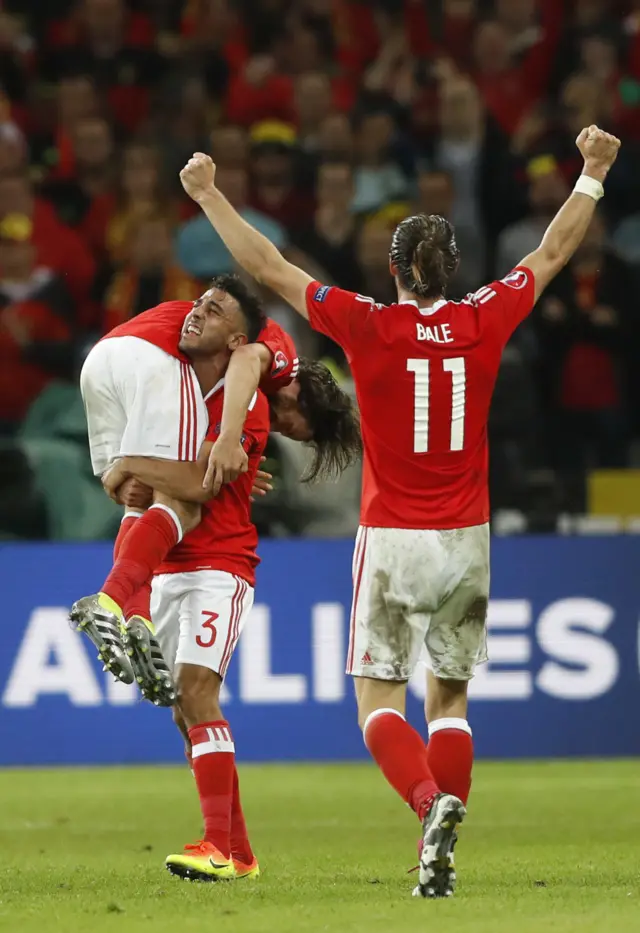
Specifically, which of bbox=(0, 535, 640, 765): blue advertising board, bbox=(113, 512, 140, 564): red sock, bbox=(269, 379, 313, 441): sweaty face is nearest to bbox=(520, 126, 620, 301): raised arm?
bbox=(269, 379, 313, 441): sweaty face

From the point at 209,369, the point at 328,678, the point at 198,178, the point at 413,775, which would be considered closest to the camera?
the point at 413,775

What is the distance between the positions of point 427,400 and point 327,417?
1.03 m

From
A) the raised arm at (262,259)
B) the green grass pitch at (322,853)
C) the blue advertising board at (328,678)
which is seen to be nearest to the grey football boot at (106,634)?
the green grass pitch at (322,853)

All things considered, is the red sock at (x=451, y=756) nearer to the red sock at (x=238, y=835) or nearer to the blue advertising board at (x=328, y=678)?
the red sock at (x=238, y=835)

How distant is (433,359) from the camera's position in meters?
6.10

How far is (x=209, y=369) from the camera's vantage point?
6.68 meters

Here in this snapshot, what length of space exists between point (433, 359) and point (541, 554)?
189 inches

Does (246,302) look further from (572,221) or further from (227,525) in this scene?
(572,221)

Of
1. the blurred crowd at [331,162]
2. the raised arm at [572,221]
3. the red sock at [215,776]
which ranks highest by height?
the blurred crowd at [331,162]

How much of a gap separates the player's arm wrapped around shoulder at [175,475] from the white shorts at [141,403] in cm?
3

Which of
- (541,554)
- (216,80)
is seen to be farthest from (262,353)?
(216,80)

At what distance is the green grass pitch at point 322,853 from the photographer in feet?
17.6

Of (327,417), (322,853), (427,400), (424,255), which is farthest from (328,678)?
(424,255)

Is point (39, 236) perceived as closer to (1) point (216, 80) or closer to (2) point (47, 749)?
(1) point (216, 80)
